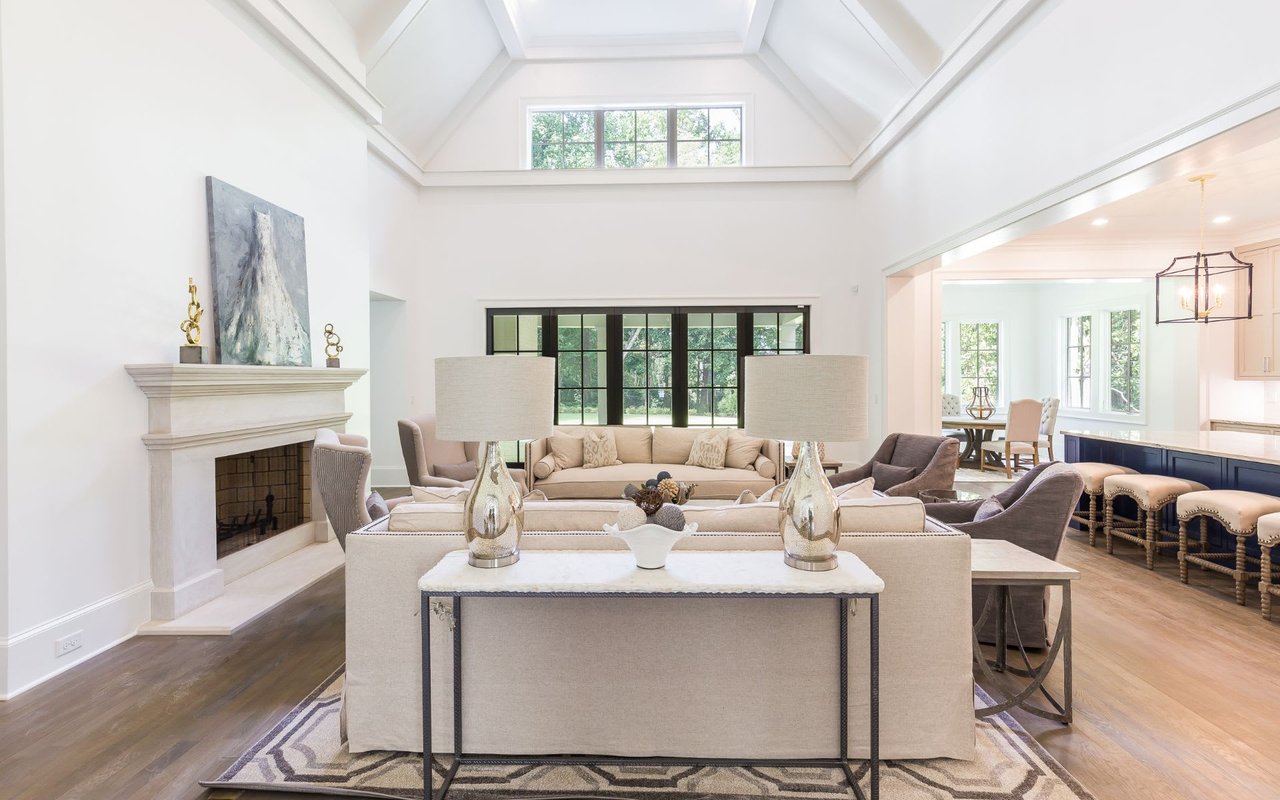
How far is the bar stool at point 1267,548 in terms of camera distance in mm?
3285

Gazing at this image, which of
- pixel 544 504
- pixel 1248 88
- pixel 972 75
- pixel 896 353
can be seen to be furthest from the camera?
pixel 896 353

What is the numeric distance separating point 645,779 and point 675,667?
0.37m

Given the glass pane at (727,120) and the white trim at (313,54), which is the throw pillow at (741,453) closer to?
the glass pane at (727,120)

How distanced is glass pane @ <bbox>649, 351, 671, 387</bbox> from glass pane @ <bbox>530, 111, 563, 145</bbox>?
2.86 meters

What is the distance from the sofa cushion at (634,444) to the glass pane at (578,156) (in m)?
3.45

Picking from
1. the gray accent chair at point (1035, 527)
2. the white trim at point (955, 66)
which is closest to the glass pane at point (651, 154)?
the white trim at point (955, 66)

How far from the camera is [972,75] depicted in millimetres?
4707

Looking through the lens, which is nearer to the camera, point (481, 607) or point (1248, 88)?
point (481, 607)

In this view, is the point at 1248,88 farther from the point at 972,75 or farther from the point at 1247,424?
the point at 1247,424

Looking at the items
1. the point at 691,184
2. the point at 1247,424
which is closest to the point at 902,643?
the point at 691,184

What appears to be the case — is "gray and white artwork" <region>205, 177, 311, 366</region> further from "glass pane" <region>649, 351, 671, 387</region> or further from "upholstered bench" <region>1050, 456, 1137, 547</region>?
"upholstered bench" <region>1050, 456, 1137, 547</region>

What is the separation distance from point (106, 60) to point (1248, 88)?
198 inches

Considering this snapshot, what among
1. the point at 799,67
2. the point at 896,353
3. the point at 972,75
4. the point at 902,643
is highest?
the point at 799,67

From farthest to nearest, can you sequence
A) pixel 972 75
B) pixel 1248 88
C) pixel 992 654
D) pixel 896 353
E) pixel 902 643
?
pixel 896 353
pixel 972 75
pixel 992 654
pixel 1248 88
pixel 902 643
